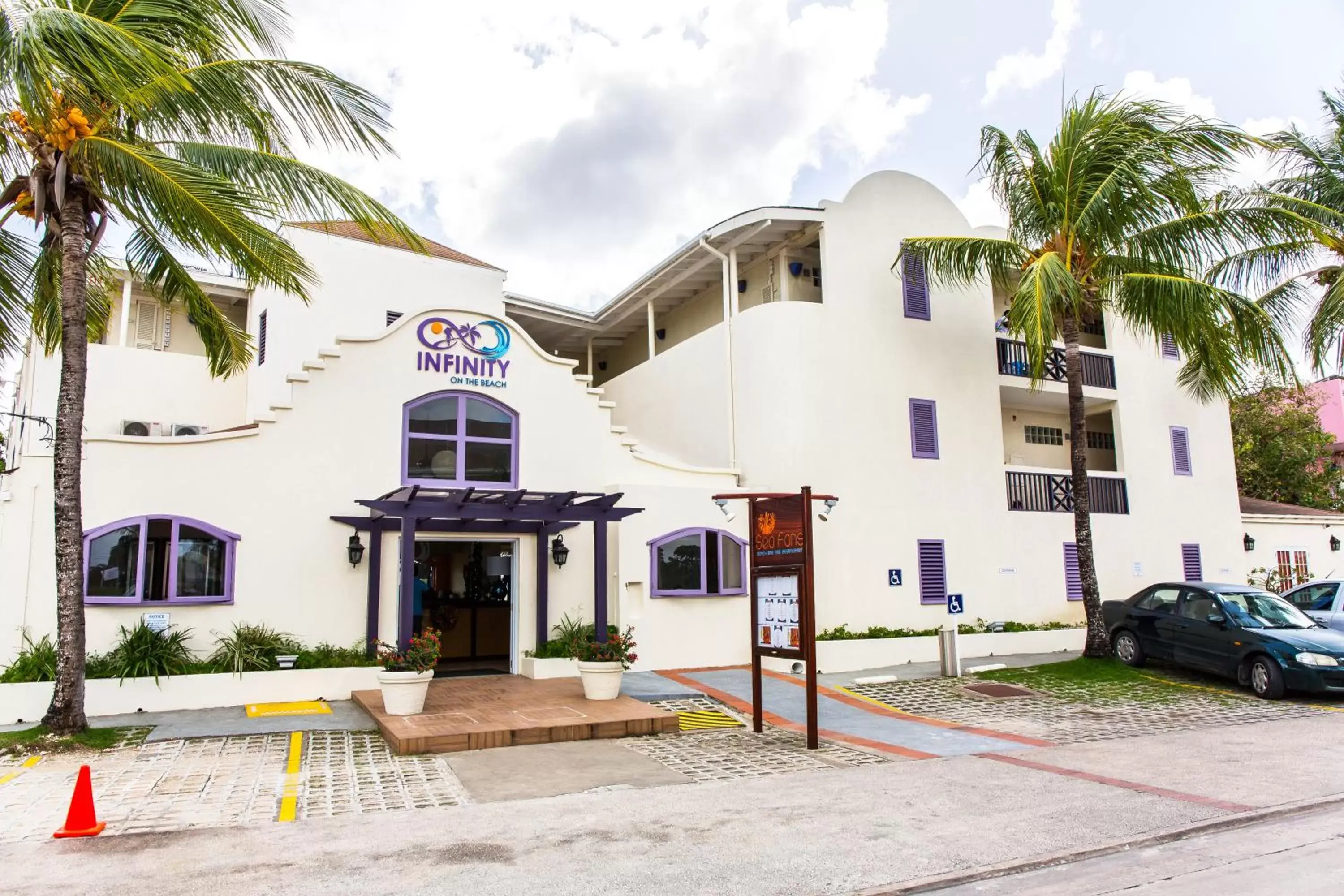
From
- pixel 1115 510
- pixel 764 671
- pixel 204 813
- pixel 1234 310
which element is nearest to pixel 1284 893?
pixel 204 813

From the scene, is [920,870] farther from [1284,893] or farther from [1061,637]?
[1061,637]

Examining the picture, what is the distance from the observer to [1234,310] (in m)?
15.9

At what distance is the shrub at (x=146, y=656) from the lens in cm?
1146

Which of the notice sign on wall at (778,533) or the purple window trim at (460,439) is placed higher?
the purple window trim at (460,439)

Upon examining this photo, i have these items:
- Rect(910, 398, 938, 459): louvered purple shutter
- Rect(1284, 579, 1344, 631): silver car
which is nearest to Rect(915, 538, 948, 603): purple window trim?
Rect(910, 398, 938, 459): louvered purple shutter

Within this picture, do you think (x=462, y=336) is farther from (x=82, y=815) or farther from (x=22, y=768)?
(x=82, y=815)

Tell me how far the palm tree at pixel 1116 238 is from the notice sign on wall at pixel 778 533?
21.5ft

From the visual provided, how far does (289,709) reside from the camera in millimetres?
11680

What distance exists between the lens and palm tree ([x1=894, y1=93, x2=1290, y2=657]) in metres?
→ 15.3

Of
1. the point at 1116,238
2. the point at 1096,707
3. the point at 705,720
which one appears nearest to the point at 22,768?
the point at 705,720

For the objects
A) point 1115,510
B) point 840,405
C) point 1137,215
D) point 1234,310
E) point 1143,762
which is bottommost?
point 1143,762

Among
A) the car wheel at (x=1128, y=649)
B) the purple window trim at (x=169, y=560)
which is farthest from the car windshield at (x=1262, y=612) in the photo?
the purple window trim at (x=169, y=560)

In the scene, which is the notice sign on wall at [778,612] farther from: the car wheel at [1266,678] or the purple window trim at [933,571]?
the car wheel at [1266,678]

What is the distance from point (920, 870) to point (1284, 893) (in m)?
2.04
